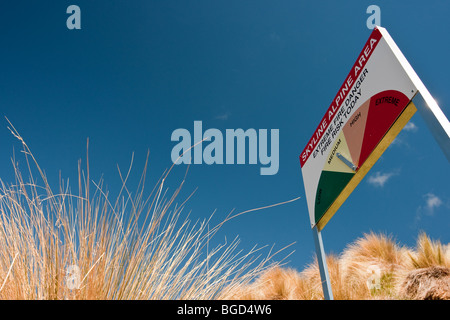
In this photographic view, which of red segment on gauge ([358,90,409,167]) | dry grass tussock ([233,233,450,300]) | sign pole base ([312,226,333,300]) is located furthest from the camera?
dry grass tussock ([233,233,450,300])

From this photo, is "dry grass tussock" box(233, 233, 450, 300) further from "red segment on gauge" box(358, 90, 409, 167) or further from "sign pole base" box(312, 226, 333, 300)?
"red segment on gauge" box(358, 90, 409, 167)

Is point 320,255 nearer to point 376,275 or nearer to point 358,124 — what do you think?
point 358,124

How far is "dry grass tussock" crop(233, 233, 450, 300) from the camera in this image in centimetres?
369

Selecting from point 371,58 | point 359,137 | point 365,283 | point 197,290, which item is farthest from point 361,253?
point 197,290

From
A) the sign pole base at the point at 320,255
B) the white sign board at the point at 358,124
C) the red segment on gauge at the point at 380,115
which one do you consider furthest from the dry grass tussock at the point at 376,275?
the red segment on gauge at the point at 380,115

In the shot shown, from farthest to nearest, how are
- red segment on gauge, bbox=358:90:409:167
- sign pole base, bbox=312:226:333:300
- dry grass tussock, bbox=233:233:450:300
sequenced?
dry grass tussock, bbox=233:233:450:300 < sign pole base, bbox=312:226:333:300 < red segment on gauge, bbox=358:90:409:167

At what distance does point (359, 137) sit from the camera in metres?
2.57

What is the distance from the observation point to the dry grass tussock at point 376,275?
3689 millimetres

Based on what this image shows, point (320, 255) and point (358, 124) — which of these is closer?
point (358, 124)

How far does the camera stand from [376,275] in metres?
4.73

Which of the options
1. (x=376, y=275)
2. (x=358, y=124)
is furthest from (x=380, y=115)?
(x=376, y=275)

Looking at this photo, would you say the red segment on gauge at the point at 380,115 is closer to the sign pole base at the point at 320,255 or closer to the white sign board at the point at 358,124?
the white sign board at the point at 358,124

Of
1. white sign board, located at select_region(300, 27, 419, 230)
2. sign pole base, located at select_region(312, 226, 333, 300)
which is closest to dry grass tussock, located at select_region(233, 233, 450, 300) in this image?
sign pole base, located at select_region(312, 226, 333, 300)
